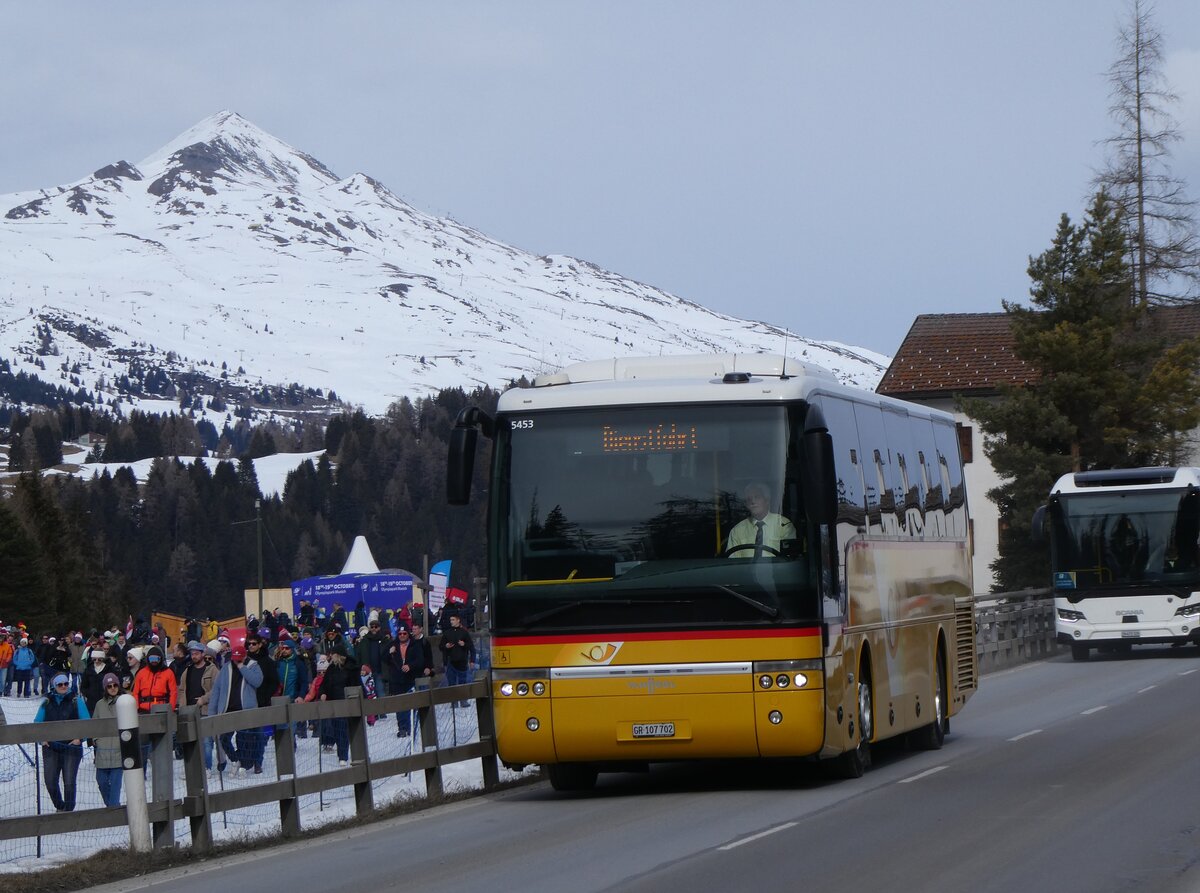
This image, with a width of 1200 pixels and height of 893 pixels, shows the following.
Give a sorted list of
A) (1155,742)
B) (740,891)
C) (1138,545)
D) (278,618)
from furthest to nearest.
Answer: (278,618), (1138,545), (1155,742), (740,891)

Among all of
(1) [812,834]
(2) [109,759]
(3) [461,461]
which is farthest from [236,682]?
(1) [812,834]

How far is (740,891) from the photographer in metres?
9.57

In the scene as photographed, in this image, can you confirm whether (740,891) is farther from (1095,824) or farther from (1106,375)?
(1106,375)

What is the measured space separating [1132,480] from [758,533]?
869 inches

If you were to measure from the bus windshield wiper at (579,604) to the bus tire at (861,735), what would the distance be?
6.84ft

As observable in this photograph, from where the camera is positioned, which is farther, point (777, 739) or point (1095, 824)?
point (777, 739)

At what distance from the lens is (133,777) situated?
1195cm

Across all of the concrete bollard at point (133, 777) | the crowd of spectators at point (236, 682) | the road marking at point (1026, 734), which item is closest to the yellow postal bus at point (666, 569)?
the crowd of spectators at point (236, 682)

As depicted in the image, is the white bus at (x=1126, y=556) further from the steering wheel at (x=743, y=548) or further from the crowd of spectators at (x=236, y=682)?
the steering wheel at (x=743, y=548)

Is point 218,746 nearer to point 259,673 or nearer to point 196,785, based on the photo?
point 196,785

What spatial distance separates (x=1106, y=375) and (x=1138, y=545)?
17.5 meters

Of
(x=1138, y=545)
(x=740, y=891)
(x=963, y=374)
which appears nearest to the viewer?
(x=740, y=891)

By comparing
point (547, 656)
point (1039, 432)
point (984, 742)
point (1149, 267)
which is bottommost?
point (984, 742)

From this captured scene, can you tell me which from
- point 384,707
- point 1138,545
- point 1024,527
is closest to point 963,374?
point 1024,527
